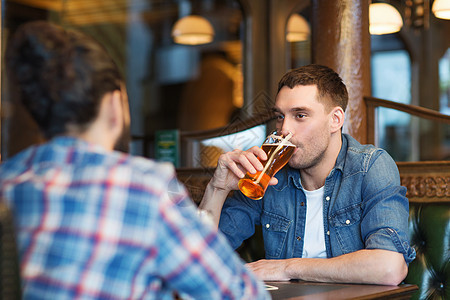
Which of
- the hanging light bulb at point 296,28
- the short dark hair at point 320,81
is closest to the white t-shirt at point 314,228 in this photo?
the short dark hair at point 320,81

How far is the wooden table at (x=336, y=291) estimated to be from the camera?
146 cm

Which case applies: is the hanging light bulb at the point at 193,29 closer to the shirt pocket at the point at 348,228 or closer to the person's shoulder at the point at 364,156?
the person's shoulder at the point at 364,156

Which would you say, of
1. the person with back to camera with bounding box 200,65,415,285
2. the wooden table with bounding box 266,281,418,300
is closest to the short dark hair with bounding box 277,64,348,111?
the person with back to camera with bounding box 200,65,415,285

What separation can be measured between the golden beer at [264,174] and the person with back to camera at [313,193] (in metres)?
0.02

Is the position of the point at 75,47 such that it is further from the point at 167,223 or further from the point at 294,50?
the point at 294,50

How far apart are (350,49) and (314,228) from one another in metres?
1.02

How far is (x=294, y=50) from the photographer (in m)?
8.11

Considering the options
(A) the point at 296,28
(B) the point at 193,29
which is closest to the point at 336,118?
(B) the point at 193,29

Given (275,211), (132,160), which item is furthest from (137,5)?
(132,160)

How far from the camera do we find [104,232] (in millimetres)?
940

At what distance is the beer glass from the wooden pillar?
34.6 inches

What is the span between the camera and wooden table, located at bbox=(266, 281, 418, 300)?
1463 millimetres

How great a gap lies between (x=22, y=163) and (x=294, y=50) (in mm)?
7349

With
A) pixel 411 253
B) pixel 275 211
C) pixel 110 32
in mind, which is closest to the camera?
pixel 411 253
